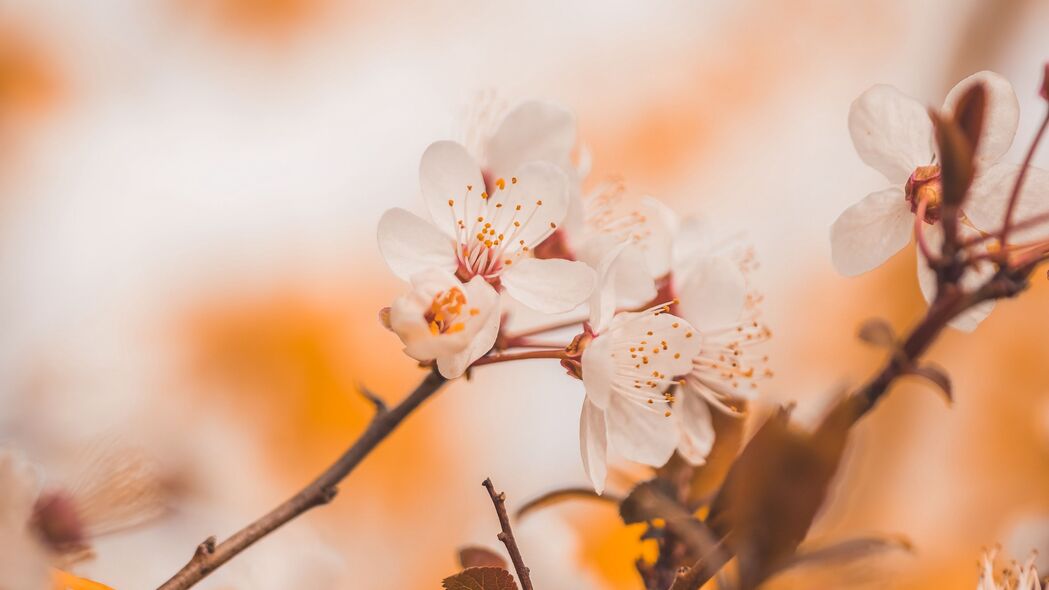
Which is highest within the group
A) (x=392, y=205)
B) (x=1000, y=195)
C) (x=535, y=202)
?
(x=392, y=205)

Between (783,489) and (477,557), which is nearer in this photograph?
(783,489)

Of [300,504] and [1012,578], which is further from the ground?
[300,504]

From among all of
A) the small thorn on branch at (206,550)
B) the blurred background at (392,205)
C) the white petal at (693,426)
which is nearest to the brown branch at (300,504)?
the small thorn on branch at (206,550)

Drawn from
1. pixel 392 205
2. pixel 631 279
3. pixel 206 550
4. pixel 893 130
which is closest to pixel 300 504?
pixel 206 550

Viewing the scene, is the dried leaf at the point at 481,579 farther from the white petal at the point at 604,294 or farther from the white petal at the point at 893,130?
the white petal at the point at 893,130

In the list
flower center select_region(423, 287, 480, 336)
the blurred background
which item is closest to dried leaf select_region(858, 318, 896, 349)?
flower center select_region(423, 287, 480, 336)

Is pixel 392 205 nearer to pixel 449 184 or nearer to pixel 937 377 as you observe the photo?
pixel 449 184

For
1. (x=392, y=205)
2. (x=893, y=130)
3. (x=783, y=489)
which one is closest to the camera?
(x=783, y=489)
